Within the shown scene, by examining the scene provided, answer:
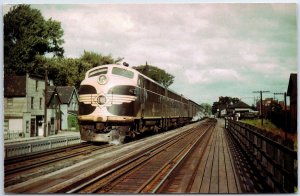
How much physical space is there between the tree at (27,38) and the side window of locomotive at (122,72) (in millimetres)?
2158

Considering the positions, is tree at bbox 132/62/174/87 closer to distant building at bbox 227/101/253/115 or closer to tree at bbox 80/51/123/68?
tree at bbox 80/51/123/68

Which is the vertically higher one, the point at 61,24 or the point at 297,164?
the point at 61,24

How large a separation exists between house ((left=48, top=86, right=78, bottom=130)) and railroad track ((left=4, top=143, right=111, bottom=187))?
96cm

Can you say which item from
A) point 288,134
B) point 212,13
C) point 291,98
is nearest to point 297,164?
point 288,134

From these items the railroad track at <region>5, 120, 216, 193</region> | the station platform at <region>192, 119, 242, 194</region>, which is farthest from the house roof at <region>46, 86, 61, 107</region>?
the station platform at <region>192, 119, 242, 194</region>

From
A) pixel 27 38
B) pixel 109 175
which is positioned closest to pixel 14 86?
pixel 27 38

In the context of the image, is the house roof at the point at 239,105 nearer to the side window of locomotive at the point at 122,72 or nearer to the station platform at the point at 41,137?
the side window of locomotive at the point at 122,72

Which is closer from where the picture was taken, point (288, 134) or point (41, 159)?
point (288, 134)

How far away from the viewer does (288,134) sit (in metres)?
7.94

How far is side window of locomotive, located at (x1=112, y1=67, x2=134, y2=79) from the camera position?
35.3 ft

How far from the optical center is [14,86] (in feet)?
28.6

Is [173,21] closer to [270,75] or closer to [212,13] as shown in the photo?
[212,13]

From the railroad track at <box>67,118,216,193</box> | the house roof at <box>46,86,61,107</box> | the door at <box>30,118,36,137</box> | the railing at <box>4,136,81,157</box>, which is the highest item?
the house roof at <box>46,86,61,107</box>

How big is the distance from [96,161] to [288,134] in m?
4.92
